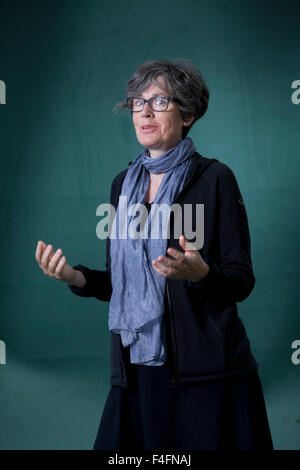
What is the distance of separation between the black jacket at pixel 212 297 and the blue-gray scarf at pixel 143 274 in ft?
0.11

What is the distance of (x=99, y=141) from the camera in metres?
3.93

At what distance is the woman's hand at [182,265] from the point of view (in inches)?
59.2

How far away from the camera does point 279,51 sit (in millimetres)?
3859

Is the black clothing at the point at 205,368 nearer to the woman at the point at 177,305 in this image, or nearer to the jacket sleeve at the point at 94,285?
the woman at the point at 177,305

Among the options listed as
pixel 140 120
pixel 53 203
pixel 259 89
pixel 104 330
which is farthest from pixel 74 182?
pixel 140 120

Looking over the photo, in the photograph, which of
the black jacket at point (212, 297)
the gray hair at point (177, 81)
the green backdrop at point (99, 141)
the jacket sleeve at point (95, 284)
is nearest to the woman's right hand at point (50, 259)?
the jacket sleeve at point (95, 284)

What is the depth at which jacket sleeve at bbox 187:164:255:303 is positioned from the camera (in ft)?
5.61

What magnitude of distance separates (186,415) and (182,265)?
442mm

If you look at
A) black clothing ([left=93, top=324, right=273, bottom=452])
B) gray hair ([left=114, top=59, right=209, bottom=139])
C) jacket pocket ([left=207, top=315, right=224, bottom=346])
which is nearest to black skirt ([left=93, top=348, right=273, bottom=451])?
black clothing ([left=93, top=324, right=273, bottom=452])

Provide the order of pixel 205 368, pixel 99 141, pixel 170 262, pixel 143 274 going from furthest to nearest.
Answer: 1. pixel 99 141
2. pixel 143 274
3. pixel 205 368
4. pixel 170 262

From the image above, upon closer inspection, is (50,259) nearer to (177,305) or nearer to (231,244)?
(177,305)

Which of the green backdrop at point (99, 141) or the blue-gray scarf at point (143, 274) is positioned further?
the green backdrop at point (99, 141)

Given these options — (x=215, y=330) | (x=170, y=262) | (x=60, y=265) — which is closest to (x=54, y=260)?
(x=60, y=265)

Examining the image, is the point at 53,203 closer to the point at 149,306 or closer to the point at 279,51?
the point at 279,51
